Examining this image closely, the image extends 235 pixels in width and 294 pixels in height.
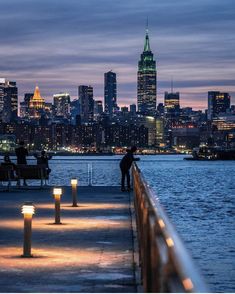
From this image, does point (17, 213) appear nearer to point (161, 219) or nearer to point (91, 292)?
point (91, 292)

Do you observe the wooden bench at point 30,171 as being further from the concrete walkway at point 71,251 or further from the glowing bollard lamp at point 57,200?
the glowing bollard lamp at point 57,200

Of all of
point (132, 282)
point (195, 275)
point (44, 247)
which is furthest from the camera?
point (44, 247)

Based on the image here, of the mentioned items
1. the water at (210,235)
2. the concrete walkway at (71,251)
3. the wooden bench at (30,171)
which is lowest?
the water at (210,235)

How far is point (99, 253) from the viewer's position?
14.1m

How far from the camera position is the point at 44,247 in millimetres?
14922

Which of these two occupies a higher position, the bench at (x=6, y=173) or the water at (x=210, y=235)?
the bench at (x=6, y=173)

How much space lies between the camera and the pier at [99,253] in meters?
4.72

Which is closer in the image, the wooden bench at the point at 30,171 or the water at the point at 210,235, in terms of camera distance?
the water at the point at 210,235

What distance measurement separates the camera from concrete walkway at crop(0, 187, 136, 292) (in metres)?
10.8

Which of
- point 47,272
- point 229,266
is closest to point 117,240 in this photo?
point 47,272

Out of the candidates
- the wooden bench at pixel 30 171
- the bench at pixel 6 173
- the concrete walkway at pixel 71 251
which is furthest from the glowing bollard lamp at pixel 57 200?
the wooden bench at pixel 30 171

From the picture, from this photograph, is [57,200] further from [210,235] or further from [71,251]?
[210,235]

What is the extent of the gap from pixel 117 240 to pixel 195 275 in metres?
12.4

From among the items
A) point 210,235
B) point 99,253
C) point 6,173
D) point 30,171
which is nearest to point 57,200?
point 99,253
